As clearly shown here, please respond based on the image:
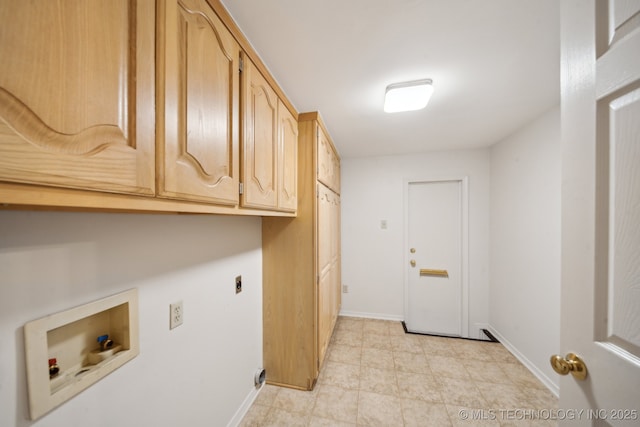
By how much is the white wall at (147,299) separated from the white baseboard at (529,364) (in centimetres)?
240

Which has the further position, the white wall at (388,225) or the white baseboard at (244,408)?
the white wall at (388,225)

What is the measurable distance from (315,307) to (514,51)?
201cm

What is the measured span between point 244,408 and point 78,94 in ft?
6.48

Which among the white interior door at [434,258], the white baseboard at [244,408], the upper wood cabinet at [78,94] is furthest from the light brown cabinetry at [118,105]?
the white interior door at [434,258]

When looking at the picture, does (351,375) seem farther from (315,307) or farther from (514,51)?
(514,51)

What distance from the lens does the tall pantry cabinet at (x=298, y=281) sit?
5.87ft

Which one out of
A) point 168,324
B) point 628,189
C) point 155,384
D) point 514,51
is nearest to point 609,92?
point 628,189

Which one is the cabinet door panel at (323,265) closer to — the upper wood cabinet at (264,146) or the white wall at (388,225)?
the upper wood cabinet at (264,146)

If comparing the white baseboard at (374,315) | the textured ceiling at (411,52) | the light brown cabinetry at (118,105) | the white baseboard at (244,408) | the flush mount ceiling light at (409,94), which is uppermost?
the textured ceiling at (411,52)

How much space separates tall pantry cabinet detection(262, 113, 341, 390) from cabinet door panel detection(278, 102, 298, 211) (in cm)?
8

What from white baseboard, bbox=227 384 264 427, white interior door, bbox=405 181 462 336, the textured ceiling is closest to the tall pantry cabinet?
white baseboard, bbox=227 384 264 427

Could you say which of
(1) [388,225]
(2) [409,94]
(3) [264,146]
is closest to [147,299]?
(3) [264,146]

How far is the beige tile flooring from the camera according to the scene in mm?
1571

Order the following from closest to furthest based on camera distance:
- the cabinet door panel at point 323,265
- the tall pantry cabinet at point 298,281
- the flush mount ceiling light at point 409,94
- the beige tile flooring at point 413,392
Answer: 1. the flush mount ceiling light at point 409,94
2. the beige tile flooring at point 413,392
3. the tall pantry cabinet at point 298,281
4. the cabinet door panel at point 323,265
